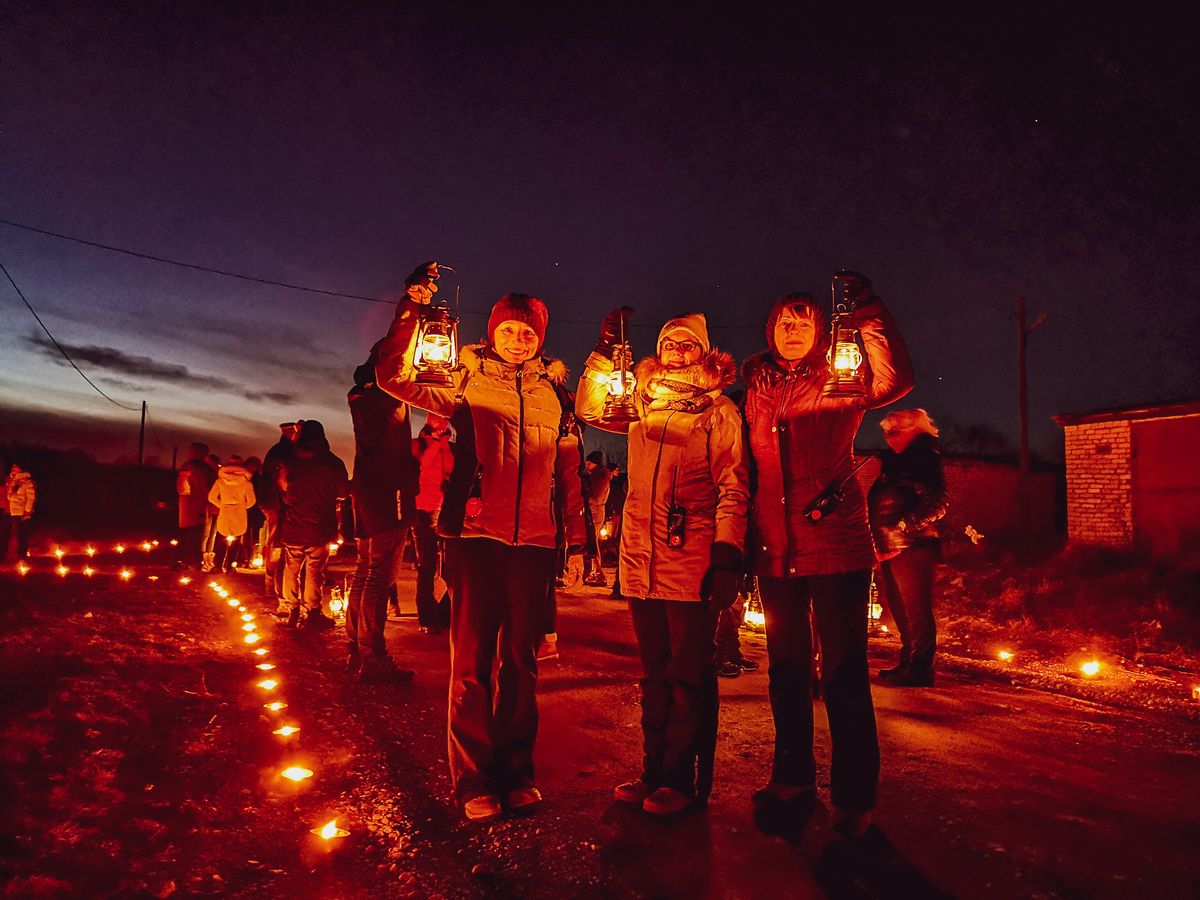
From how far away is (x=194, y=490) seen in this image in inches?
493

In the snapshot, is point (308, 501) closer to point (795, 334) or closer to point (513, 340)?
point (513, 340)

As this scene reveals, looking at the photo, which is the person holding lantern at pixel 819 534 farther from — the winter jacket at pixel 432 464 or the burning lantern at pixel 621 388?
the winter jacket at pixel 432 464

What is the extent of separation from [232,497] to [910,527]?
10.6 metres

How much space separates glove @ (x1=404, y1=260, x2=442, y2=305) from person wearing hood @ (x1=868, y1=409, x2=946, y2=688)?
12.0ft

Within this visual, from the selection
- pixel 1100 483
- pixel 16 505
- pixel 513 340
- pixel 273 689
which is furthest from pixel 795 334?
pixel 1100 483

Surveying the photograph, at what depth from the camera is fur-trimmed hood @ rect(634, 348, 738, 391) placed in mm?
3445

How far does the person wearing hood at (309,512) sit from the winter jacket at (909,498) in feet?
15.9

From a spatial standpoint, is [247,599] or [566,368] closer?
[566,368]

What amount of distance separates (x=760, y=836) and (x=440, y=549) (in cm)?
184

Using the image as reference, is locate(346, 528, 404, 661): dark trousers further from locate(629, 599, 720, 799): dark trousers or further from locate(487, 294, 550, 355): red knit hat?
locate(629, 599, 720, 799): dark trousers

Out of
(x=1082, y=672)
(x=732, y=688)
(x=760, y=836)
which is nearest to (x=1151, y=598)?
(x=1082, y=672)

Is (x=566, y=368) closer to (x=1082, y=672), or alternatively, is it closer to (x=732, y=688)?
(x=732, y=688)

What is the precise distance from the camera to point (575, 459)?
3.72 m

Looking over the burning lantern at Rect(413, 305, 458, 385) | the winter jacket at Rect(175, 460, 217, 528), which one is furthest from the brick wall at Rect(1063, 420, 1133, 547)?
the winter jacket at Rect(175, 460, 217, 528)
